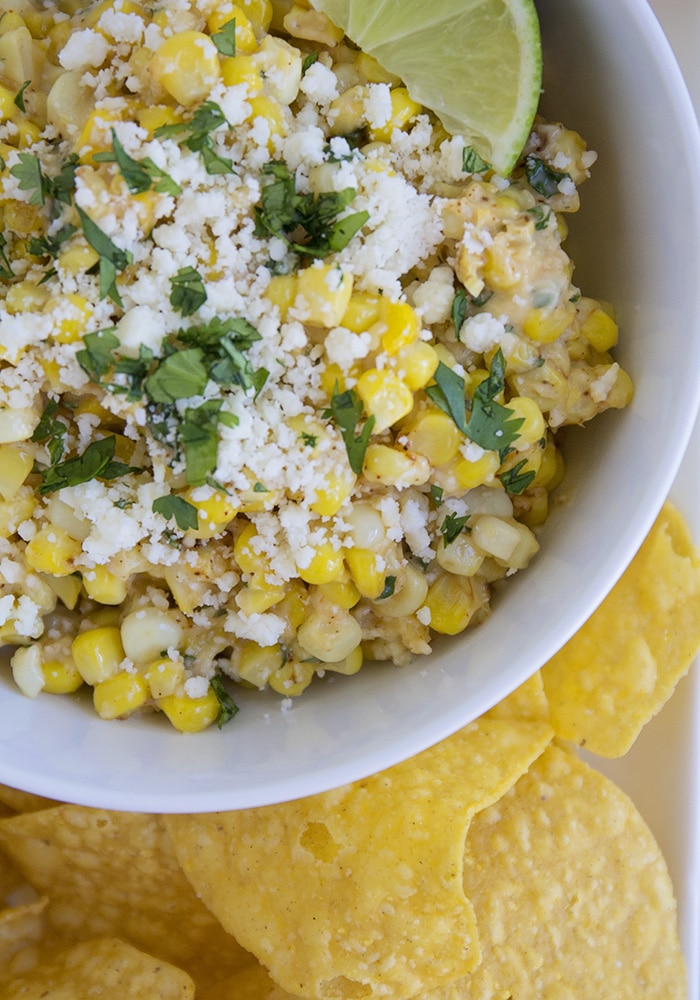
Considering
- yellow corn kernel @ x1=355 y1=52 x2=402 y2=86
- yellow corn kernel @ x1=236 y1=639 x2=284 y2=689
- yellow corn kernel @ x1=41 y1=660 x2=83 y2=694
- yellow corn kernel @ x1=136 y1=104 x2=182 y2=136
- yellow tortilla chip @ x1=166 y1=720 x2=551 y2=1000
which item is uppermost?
yellow corn kernel @ x1=355 y1=52 x2=402 y2=86

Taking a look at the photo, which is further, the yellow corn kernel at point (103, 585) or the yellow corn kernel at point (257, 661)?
the yellow corn kernel at point (257, 661)

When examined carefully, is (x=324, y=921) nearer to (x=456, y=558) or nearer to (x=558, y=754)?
(x=558, y=754)

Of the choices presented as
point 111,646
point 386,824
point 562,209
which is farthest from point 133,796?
point 562,209

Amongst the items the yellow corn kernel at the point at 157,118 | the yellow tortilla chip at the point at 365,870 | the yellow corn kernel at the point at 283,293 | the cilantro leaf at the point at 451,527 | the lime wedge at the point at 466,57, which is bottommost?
the yellow tortilla chip at the point at 365,870

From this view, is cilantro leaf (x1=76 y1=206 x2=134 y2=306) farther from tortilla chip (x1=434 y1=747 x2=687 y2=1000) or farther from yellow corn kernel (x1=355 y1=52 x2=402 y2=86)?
tortilla chip (x1=434 y1=747 x2=687 y2=1000)

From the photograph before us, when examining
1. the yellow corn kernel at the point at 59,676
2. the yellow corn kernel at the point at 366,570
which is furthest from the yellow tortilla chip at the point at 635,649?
the yellow corn kernel at the point at 59,676

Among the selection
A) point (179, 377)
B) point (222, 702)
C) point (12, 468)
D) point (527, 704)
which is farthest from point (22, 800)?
point (179, 377)

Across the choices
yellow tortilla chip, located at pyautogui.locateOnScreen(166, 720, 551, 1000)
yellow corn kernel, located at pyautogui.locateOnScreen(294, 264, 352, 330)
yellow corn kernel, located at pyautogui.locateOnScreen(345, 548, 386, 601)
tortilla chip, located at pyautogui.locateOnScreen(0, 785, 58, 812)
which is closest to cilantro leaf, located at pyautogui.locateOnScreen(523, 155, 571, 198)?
Result: yellow corn kernel, located at pyautogui.locateOnScreen(294, 264, 352, 330)

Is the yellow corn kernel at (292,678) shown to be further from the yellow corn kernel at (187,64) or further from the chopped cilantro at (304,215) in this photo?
the yellow corn kernel at (187,64)
